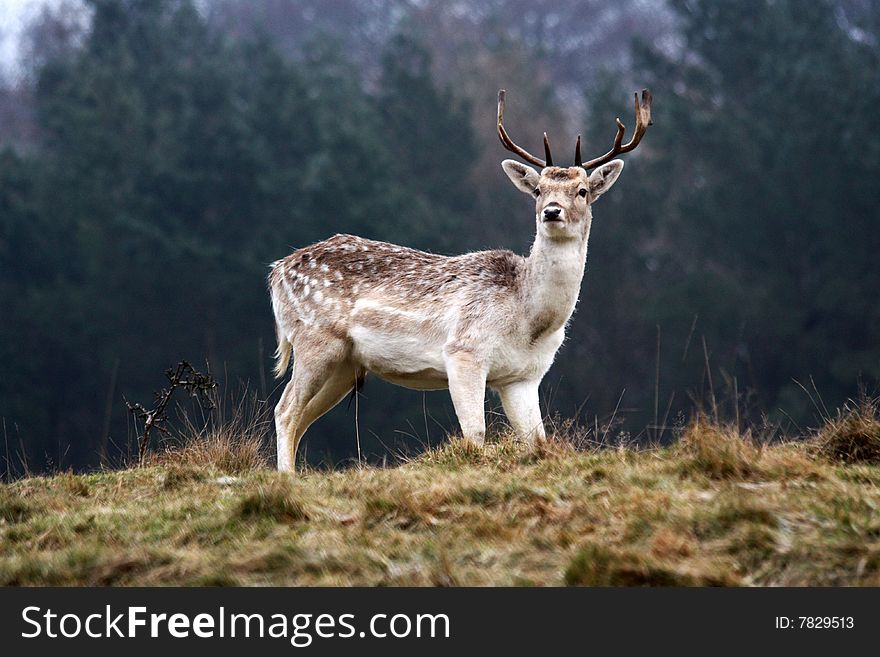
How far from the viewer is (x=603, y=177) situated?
8.82 metres

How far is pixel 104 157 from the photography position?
109 ft

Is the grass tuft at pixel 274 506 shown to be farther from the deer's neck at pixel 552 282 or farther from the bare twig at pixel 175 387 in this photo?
the deer's neck at pixel 552 282

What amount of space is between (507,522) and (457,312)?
10.2ft

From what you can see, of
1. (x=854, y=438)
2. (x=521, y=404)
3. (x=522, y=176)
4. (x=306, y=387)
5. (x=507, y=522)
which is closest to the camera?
(x=507, y=522)

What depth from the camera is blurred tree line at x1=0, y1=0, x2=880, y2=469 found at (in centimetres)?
2898

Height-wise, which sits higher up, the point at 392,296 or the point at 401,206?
the point at 392,296

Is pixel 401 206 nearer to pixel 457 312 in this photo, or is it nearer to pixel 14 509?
pixel 457 312

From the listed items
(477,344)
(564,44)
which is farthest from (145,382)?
(564,44)

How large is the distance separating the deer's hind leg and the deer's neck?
133 centimetres

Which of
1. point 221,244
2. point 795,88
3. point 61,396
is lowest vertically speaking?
point 61,396

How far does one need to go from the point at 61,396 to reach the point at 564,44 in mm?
28610

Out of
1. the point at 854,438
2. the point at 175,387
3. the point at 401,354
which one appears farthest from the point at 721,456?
the point at 175,387

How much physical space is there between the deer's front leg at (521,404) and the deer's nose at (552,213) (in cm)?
106

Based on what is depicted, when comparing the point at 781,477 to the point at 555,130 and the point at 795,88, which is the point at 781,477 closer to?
the point at 795,88
